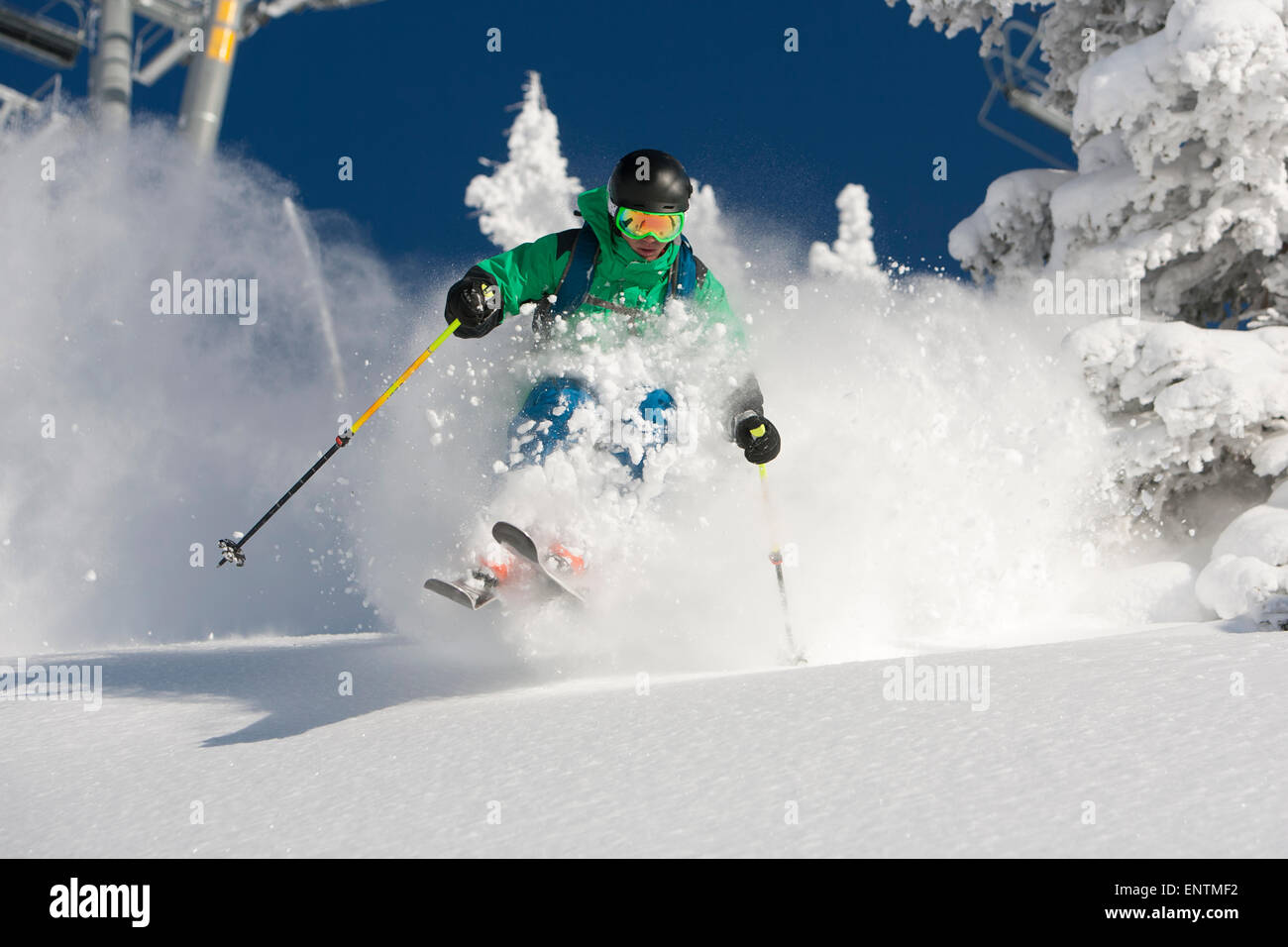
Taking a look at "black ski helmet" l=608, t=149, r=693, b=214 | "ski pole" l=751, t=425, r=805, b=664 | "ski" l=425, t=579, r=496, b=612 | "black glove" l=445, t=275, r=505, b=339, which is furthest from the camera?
"black glove" l=445, t=275, r=505, b=339

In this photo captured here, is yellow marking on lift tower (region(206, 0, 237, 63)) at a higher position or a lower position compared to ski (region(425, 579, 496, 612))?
higher

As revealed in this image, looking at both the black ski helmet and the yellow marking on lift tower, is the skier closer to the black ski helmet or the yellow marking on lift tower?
the black ski helmet

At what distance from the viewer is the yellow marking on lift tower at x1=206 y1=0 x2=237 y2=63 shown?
15.5 m

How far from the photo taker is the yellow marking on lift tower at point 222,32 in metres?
15.5

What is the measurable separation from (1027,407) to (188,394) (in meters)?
9.50

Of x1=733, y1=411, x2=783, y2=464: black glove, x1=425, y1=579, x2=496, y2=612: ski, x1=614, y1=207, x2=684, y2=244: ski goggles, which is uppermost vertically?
x1=614, y1=207, x2=684, y2=244: ski goggles

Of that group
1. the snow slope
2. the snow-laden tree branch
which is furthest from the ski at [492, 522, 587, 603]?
the snow-laden tree branch

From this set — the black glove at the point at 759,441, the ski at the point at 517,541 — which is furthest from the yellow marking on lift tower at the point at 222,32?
the ski at the point at 517,541

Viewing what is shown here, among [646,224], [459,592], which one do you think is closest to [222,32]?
[646,224]

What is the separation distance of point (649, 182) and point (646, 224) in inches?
7.2

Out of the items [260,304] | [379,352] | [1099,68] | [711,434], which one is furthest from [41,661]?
[260,304]

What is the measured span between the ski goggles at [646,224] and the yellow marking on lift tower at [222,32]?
13.2m

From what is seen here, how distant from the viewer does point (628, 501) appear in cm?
474

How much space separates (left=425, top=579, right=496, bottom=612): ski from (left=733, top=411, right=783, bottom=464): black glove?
1370mm
